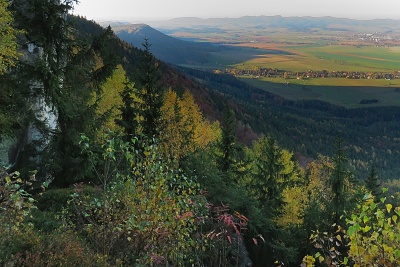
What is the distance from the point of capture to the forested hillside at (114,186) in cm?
650

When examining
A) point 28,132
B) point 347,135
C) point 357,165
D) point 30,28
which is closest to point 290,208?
point 28,132

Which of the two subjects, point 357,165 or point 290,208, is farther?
point 357,165

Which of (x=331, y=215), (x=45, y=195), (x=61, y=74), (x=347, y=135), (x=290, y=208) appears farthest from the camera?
(x=347, y=135)

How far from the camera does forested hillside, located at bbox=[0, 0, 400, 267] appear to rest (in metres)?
6.50

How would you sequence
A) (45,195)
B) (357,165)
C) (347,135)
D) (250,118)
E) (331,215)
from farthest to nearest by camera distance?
(347,135) → (357,165) → (250,118) → (331,215) → (45,195)

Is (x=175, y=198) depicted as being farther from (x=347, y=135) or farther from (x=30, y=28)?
(x=347, y=135)

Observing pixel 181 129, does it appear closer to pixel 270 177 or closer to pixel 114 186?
pixel 270 177

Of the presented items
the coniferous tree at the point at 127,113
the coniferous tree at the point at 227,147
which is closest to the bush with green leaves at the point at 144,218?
the coniferous tree at the point at 127,113

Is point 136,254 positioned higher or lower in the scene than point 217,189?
higher

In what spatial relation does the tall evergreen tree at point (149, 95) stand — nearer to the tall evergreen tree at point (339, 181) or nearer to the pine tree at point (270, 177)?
the pine tree at point (270, 177)

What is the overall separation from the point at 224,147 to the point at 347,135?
17805cm

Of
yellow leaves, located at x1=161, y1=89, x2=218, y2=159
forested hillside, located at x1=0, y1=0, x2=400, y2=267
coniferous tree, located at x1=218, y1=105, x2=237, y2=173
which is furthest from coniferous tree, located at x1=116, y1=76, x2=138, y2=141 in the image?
coniferous tree, located at x1=218, y1=105, x2=237, y2=173

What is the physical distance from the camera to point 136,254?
751 centimetres

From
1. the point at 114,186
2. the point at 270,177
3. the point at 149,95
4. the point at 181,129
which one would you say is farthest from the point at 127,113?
the point at 114,186
